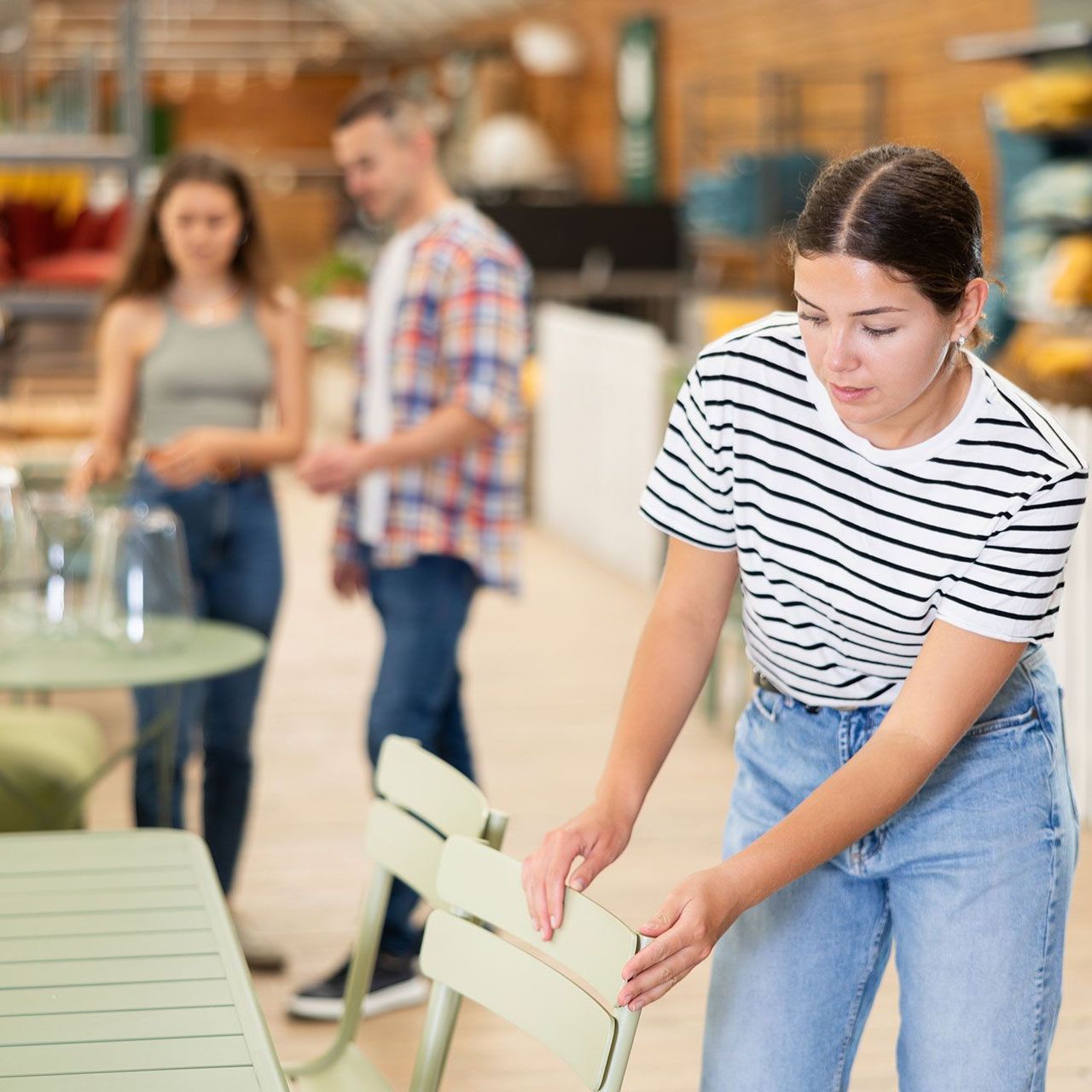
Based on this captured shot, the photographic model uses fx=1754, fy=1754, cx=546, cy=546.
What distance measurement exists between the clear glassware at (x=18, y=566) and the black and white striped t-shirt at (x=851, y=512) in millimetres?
1364

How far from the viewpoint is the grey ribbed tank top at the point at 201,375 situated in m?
3.35

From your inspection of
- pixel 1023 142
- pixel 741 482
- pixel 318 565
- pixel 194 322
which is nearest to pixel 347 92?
pixel 318 565

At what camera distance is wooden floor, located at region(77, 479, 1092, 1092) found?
3.07 metres

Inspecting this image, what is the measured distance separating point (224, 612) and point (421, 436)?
0.54 metres

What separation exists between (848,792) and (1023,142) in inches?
216

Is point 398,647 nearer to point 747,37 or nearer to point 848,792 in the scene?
point 848,792

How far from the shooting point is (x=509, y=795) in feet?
15.1

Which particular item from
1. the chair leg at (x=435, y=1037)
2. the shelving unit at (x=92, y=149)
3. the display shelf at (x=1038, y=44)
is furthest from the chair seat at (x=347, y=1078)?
the display shelf at (x=1038, y=44)

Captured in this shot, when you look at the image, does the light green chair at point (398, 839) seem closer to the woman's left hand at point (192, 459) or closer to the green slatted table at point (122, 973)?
the green slatted table at point (122, 973)

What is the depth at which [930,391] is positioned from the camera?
1.57 meters

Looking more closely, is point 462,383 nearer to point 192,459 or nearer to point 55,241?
point 192,459

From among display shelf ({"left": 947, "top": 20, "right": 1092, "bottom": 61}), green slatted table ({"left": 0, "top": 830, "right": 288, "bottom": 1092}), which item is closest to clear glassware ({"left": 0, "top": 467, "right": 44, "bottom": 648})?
green slatted table ({"left": 0, "top": 830, "right": 288, "bottom": 1092})

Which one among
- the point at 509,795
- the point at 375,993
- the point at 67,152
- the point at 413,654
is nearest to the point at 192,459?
the point at 413,654

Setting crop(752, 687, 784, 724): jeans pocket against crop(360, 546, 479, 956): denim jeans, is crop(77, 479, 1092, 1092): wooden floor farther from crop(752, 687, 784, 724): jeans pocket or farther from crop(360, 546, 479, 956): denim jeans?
crop(752, 687, 784, 724): jeans pocket
